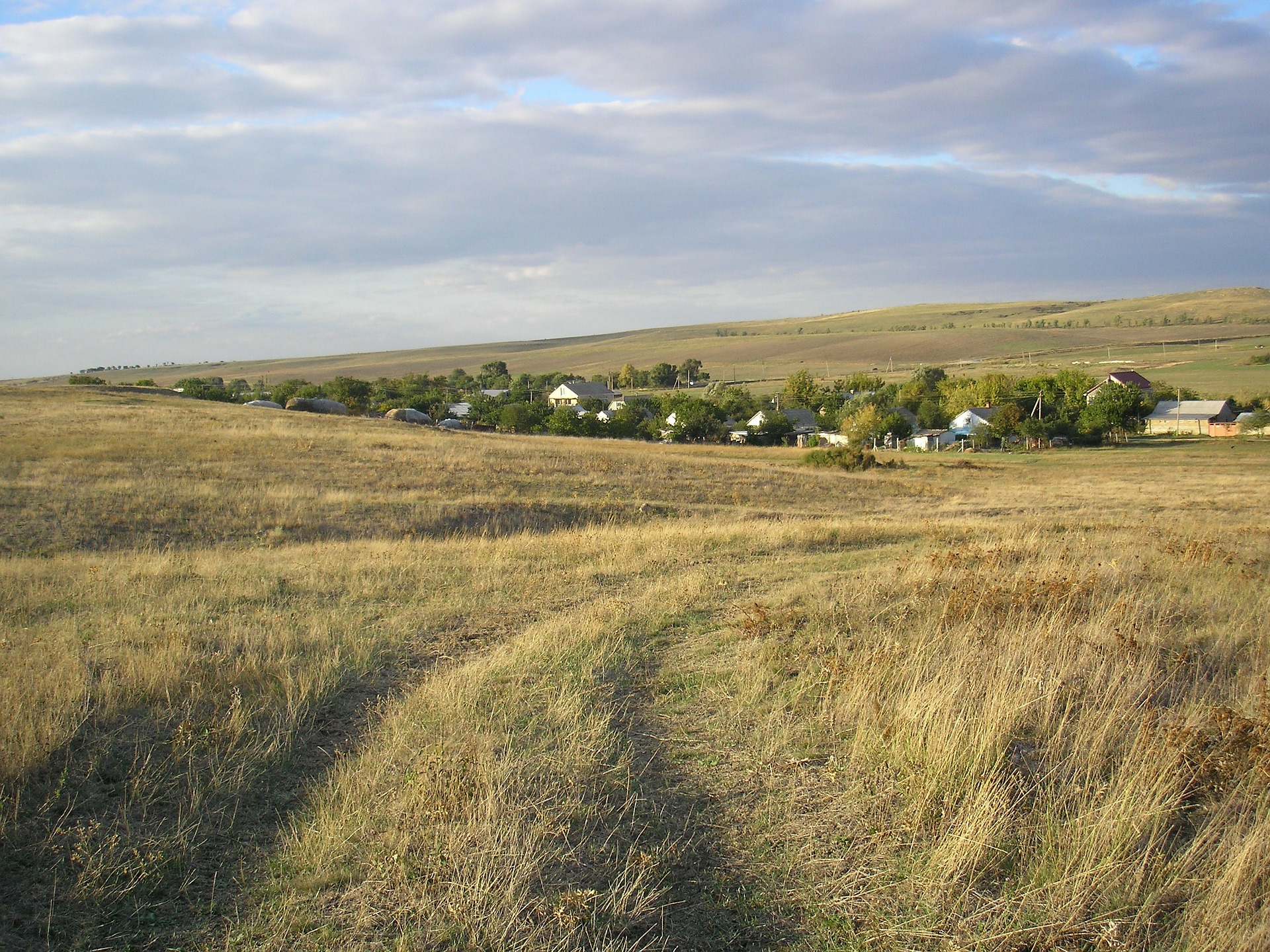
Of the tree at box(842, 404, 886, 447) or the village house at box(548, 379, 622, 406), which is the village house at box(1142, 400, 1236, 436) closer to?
the tree at box(842, 404, 886, 447)

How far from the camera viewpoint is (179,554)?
13547mm

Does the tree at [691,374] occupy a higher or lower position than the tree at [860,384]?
higher

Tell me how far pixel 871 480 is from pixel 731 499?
14079 mm

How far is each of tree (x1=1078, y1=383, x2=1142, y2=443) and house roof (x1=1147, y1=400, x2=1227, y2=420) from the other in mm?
6262

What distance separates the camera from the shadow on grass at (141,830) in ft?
11.7

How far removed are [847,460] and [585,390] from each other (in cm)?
8141

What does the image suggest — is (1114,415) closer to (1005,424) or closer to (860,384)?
(1005,424)

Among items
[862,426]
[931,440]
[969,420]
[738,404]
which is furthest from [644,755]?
[738,404]

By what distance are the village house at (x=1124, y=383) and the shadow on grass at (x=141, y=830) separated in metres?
98.5

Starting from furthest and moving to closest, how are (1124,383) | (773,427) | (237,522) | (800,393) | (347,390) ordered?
(800,393) < (1124,383) < (347,390) < (773,427) < (237,522)

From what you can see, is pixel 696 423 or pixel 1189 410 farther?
pixel 1189 410

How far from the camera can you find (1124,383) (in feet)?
324

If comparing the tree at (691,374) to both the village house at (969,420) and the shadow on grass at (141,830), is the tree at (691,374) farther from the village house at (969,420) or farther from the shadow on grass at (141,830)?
the shadow on grass at (141,830)

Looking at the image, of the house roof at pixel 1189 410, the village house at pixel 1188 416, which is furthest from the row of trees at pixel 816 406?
the village house at pixel 1188 416
